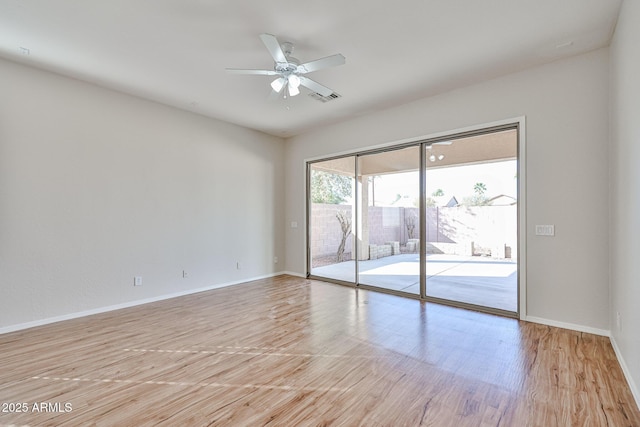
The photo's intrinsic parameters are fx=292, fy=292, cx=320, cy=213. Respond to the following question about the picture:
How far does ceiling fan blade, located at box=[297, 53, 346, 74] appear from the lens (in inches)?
101

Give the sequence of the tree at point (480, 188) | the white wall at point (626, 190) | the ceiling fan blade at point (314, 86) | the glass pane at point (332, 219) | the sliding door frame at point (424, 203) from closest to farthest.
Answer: the white wall at point (626, 190) → the ceiling fan blade at point (314, 86) → the sliding door frame at point (424, 203) → the tree at point (480, 188) → the glass pane at point (332, 219)

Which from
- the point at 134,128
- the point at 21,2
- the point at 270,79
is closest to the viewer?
the point at 21,2

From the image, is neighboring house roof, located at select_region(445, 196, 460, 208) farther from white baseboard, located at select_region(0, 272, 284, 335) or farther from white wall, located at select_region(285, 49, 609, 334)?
white baseboard, located at select_region(0, 272, 284, 335)

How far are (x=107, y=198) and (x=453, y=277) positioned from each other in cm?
519

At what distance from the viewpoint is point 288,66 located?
2.87m

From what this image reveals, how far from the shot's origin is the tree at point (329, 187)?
554cm

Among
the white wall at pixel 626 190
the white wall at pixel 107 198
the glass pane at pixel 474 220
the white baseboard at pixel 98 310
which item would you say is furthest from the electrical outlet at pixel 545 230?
the white baseboard at pixel 98 310

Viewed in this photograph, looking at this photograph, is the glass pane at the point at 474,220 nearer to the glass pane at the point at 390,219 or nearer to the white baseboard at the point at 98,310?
the glass pane at the point at 390,219

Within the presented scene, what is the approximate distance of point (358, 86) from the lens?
3.85m

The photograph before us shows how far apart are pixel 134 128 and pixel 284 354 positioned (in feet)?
12.2

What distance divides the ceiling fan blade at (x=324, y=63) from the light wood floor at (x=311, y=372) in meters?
2.64

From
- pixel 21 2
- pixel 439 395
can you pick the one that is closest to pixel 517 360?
pixel 439 395

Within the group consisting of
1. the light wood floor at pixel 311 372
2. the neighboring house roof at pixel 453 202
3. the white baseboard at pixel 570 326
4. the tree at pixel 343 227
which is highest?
the neighboring house roof at pixel 453 202

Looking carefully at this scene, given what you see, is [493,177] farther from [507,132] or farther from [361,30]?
[361,30]
